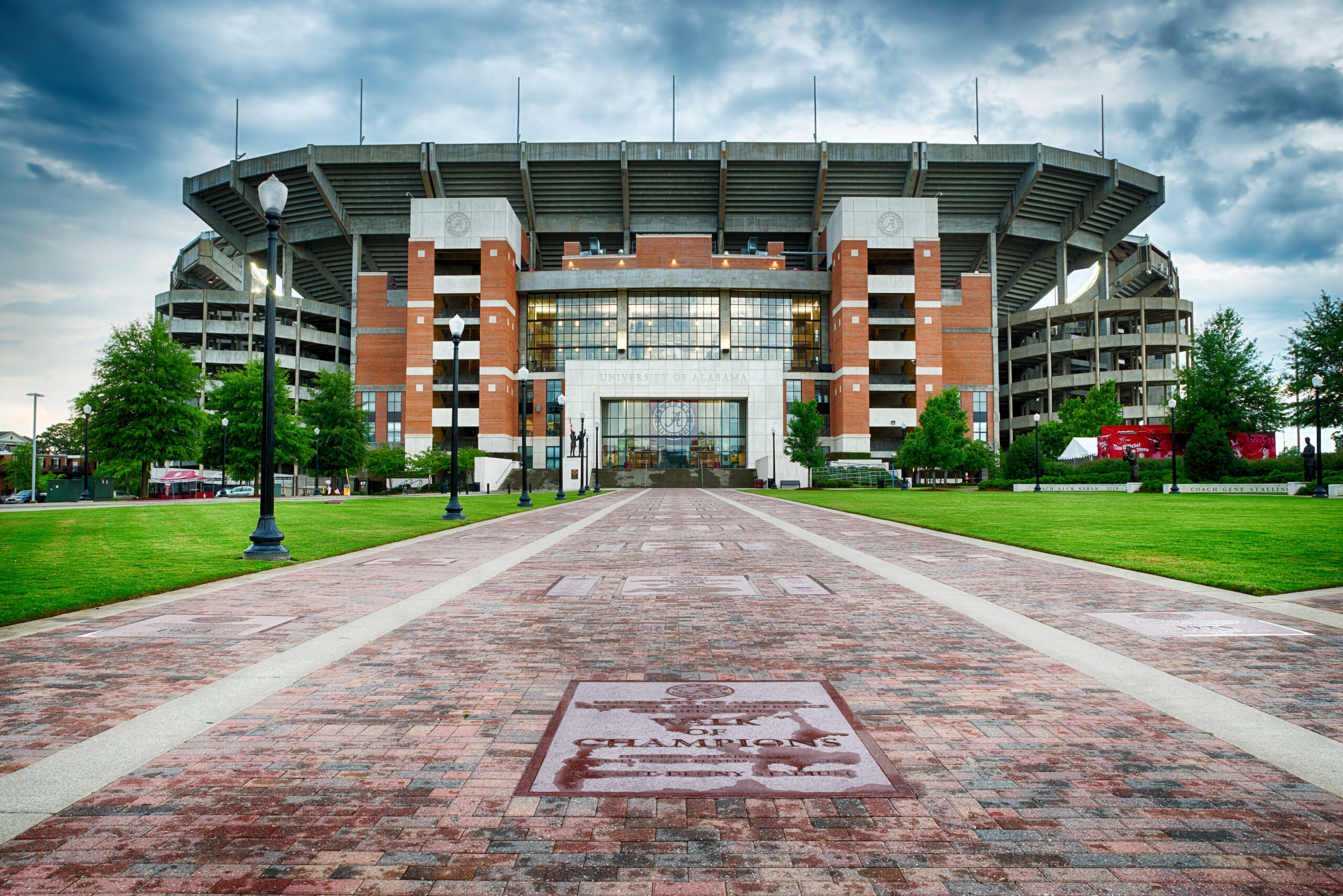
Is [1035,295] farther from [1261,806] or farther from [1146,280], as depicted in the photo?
[1261,806]

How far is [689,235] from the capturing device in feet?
262

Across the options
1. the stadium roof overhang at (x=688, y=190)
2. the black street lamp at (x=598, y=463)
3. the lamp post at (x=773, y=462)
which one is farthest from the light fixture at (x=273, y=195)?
the stadium roof overhang at (x=688, y=190)

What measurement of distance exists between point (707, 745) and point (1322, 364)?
47637 mm

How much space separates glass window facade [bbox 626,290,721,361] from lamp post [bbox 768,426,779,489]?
11.8m

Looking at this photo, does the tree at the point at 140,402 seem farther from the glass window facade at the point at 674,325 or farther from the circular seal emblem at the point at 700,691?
the circular seal emblem at the point at 700,691

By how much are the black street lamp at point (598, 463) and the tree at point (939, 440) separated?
25832mm

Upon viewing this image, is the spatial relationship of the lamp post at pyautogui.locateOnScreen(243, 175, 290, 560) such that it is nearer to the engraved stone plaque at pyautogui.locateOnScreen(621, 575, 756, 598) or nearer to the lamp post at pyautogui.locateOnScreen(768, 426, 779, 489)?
the engraved stone plaque at pyautogui.locateOnScreen(621, 575, 756, 598)

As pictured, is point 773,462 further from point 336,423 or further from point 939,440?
point 336,423

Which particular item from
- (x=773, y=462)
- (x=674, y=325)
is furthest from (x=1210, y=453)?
(x=674, y=325)

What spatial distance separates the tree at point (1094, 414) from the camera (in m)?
65.1

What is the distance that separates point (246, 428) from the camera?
50.7 m

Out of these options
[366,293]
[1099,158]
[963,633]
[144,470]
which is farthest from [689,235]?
[963,633]

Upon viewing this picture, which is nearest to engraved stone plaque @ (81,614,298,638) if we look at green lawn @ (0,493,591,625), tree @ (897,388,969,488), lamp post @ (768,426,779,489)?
green lawn @ (0,493,591,625)

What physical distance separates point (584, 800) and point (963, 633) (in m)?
4.28
